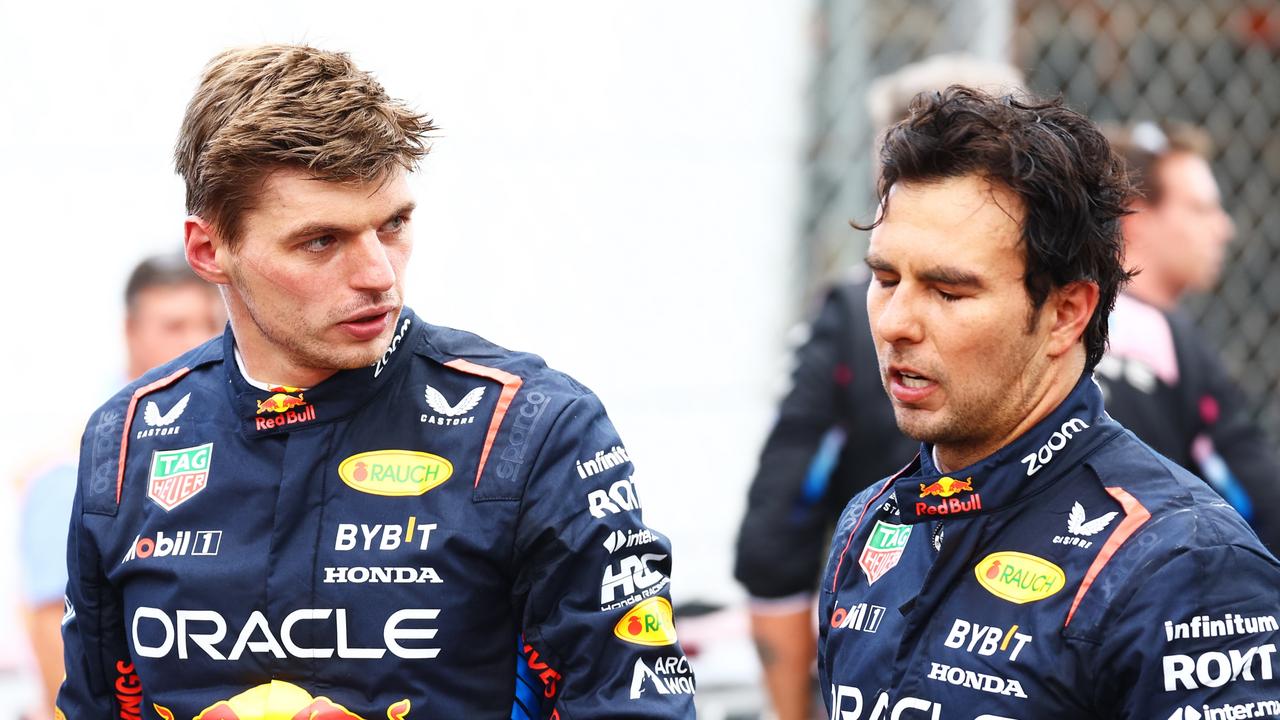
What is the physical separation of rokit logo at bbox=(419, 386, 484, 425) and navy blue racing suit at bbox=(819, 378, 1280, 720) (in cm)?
58

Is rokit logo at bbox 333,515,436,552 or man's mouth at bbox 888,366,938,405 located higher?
man's mouth at bbox 888,366,938,405

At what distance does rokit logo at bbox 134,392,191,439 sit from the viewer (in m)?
Result: 2.38

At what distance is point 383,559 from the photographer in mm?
2207

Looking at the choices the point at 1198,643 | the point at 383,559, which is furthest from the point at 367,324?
the point at 1198,643

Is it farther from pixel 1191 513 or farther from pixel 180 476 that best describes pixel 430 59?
pixel 1191 513

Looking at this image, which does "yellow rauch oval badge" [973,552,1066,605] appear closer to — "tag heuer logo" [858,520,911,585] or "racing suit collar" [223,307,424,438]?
"tag heuer logo" [858,520,911,585]

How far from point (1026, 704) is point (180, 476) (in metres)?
1.22

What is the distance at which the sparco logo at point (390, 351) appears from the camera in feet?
7.57

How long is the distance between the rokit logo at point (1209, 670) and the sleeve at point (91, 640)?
4.75 feet

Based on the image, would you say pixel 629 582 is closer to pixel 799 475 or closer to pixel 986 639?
pixel 986 639

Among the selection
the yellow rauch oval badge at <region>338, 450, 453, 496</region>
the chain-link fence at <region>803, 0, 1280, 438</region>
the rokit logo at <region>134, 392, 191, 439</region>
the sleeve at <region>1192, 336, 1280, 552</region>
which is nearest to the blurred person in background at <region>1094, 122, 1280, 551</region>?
the sleeve at <region>1192, 336, 1280, 552</region>

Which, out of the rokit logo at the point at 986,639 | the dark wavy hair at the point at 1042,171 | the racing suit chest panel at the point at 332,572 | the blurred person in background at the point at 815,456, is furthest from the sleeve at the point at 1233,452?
the racing suit chest panel at the point at 332,572

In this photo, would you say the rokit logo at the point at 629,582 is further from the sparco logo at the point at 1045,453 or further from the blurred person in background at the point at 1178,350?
the blurred person in background at the point at 1178,350

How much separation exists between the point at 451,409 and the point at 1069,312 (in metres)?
0.86
